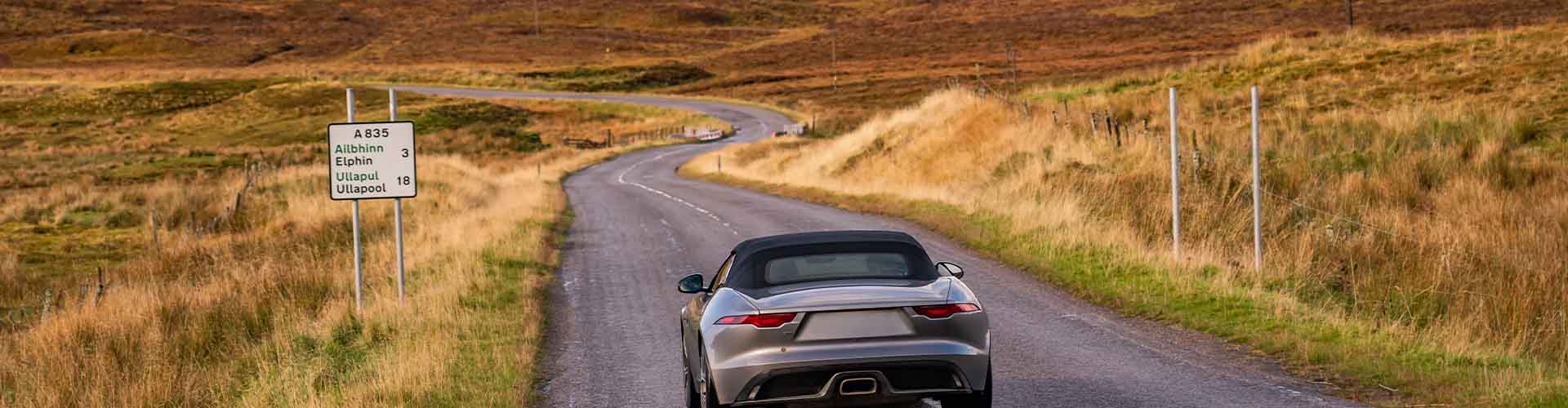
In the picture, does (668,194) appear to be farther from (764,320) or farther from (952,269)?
(764,320)

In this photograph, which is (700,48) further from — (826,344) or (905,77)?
(826,344)

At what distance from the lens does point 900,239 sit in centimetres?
873

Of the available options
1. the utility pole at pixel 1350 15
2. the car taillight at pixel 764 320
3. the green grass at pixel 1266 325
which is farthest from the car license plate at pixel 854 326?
the utility pole at pixel 1350 15

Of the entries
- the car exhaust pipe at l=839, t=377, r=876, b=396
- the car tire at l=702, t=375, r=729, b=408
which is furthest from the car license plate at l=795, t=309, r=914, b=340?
the car tire at l=702, t=375, r=729, b=408

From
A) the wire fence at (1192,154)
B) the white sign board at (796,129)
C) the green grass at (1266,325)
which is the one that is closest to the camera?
the green grass at (1266,325)

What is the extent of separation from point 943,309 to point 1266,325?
524cm

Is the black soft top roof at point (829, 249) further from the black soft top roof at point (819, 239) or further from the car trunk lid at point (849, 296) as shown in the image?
the car trunk lid at point (849, 296)

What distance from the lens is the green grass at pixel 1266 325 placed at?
9.09m

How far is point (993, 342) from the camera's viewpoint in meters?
11.7

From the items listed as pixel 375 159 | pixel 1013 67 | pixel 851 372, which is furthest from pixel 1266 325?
pixel 1013 67

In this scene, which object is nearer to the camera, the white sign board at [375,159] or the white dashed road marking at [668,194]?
the white sign board at [375,159]

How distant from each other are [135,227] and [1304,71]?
30.2 m

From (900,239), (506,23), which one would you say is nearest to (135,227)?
(900,239)

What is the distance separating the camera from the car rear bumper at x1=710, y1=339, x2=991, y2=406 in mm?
7406
